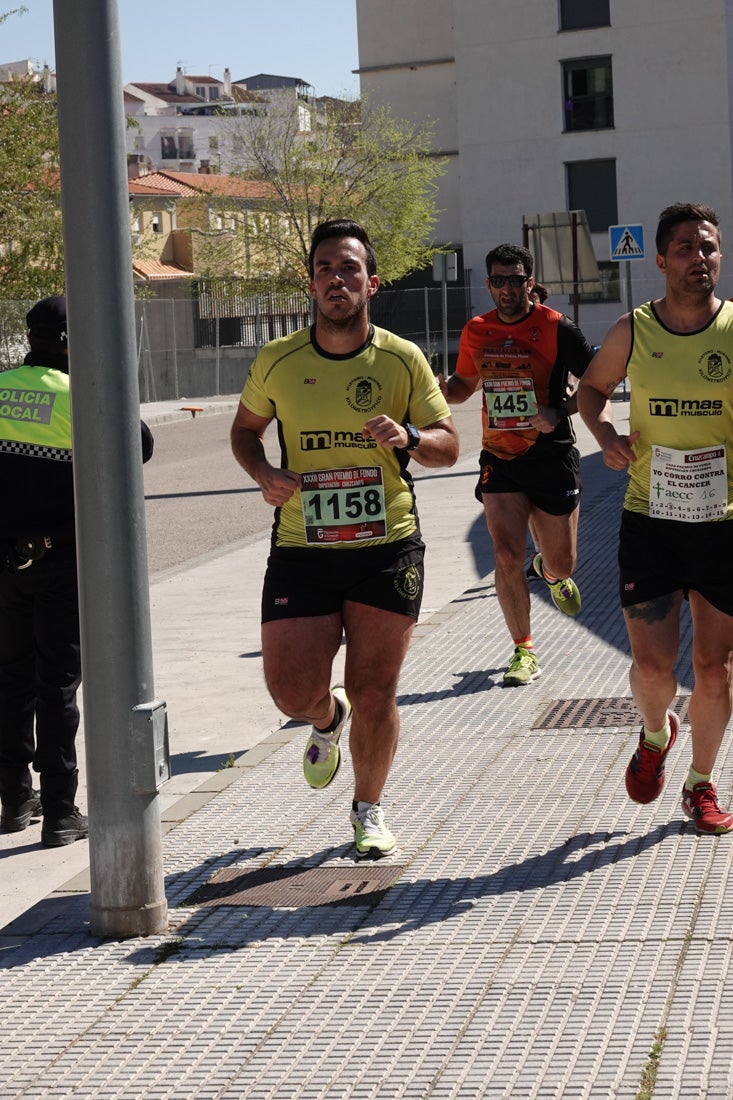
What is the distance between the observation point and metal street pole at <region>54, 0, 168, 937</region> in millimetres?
4629

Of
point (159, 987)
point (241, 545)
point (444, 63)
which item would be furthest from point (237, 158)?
point (159, 987)

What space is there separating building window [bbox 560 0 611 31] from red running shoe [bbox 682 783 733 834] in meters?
52.0

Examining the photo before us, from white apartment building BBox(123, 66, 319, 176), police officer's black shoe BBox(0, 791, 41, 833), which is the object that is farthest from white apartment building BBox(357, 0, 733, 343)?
police officer's black shoe BBox(0, 791, 41, 833)

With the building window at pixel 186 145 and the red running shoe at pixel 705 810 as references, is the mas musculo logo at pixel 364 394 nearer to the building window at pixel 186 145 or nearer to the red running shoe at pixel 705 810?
the red running shoe at pixel 705 810

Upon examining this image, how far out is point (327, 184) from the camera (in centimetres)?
5319

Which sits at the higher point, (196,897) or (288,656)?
(288,656)

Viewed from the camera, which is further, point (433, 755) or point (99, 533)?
point (433, 755)

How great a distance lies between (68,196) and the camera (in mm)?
4676

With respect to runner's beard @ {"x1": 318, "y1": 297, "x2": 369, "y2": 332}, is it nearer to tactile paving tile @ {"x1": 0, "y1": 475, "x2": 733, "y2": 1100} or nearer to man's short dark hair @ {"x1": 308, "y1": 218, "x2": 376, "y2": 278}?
man's short dark hair @ {"x1": 308, "y1": 218, "x2": 376, "y2": 278}

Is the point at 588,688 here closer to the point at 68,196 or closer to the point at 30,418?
the point at 30,418

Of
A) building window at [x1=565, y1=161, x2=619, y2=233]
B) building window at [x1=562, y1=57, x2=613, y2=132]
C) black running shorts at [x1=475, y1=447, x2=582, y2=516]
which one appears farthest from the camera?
building window at [x1=565, y1=161, x2=619, y2=233]

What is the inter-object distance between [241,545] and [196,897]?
918 cm

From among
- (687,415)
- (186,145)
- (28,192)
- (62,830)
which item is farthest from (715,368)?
(186,145)

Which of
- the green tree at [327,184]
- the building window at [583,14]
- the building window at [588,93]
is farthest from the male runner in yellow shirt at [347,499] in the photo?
the building window at [583,14]
